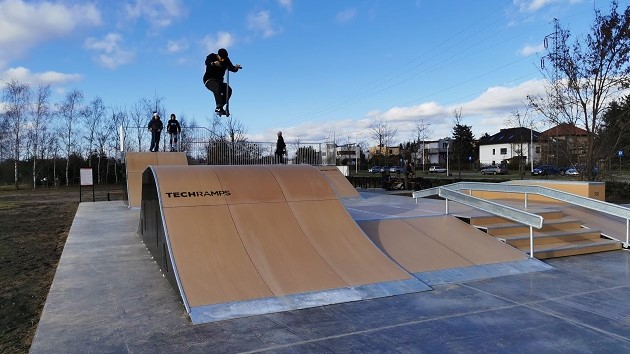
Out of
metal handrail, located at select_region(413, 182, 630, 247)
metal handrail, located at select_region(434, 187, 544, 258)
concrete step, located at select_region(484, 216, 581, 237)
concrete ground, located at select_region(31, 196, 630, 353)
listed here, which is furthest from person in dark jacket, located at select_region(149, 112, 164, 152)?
concrete step, located at select_region(484, 216, 581, 237)

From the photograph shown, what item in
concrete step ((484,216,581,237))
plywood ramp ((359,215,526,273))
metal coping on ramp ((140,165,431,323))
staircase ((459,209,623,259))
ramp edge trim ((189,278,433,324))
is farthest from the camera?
concrete step ((484,216,581,237))

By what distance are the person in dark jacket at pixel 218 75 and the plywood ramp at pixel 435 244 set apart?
400 centimetres

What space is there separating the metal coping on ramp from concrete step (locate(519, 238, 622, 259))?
3.25m

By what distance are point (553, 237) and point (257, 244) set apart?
6.10 metres

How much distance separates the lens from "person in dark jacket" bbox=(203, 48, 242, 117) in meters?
9.23

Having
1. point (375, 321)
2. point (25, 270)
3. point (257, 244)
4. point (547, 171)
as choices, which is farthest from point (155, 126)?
point (547, 171)

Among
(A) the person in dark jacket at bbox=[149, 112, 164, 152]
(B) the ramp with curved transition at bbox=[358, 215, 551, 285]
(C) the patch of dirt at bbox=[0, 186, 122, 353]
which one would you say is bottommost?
(C) the patch of dirt at bbox=[0, 186, 122, 353]

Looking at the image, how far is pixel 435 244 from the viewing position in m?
8.05

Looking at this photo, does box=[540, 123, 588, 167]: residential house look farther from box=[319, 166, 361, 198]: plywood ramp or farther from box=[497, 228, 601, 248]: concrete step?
box=[497, 228, 601, 248]: concrete step

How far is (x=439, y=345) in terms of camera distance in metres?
4.22

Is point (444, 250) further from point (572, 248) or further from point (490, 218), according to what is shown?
point (572, 248)

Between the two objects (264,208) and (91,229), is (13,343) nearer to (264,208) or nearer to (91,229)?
(264,208)

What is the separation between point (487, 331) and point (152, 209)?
5698 millimetres

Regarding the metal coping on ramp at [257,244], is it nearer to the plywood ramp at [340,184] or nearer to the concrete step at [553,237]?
the concrete step at [553,237]
